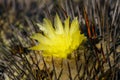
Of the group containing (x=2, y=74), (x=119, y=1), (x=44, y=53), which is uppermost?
(x=119, y=1)

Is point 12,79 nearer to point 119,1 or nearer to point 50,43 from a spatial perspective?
point 50,43

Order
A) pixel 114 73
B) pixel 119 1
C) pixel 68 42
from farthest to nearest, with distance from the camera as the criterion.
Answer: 1. pixel 119 1
2. pixel 68 42
3. pixel 114 73

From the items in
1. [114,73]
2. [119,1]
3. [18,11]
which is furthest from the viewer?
[18,11]

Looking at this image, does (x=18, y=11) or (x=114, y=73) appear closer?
(x=114, y=73)

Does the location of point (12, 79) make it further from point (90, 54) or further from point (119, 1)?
point (119, 1)

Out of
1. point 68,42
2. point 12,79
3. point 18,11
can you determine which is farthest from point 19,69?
point 18,11

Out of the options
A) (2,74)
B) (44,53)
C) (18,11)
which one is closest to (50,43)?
(44,53)

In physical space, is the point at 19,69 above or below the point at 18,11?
below

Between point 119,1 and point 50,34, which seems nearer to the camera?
point 50,34

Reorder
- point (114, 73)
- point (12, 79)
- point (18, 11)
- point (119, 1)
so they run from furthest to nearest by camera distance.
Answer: point (18, 11)
point (119, 1)
point (12, 79)
point (114, 73)
